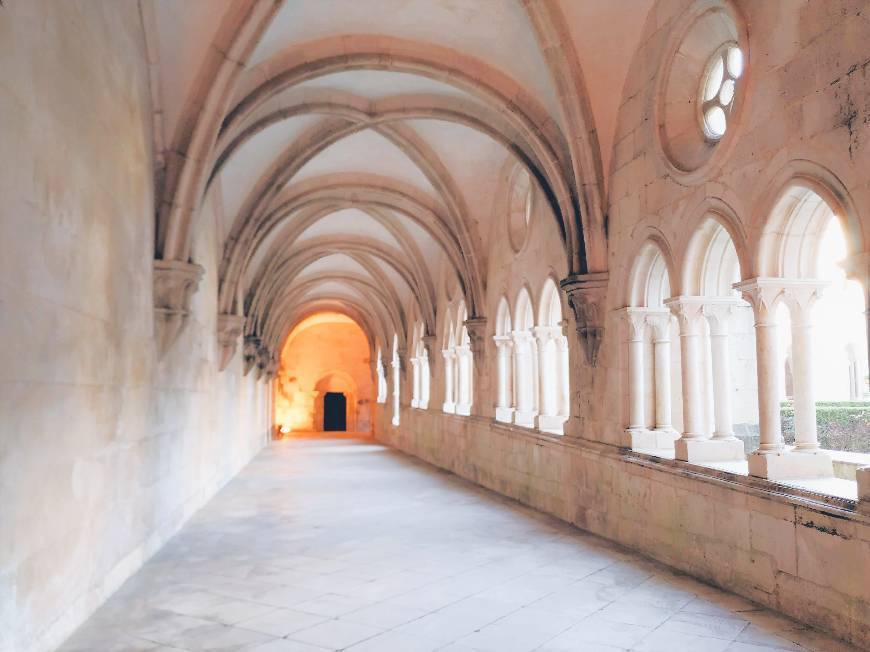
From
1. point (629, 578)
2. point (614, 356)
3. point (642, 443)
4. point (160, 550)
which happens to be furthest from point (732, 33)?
point (160, 550)

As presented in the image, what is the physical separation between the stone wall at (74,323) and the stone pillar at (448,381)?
7.38 m

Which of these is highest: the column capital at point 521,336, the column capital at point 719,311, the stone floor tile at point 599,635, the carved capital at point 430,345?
the carved capital at point 430,345

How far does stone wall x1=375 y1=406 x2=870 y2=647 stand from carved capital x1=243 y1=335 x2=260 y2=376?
21.8 feet

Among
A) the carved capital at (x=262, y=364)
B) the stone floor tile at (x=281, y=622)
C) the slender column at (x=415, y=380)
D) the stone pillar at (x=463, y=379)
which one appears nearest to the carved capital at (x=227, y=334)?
the stone pillar at (x=463, y=379)

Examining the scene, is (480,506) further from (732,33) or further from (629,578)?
(732,33)

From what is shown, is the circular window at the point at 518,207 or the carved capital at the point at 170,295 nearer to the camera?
the carved capital at the point at 170,295

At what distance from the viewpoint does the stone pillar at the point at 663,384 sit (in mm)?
5863

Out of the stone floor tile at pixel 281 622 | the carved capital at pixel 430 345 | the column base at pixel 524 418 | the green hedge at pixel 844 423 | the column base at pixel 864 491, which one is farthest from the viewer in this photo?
the carved capital at pixel 430 345

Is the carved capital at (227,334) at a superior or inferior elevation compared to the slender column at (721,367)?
superior

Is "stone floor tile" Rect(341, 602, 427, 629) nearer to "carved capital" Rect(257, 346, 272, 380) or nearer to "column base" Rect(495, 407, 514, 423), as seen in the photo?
"column base" Rect(495, 407, 514, 423)

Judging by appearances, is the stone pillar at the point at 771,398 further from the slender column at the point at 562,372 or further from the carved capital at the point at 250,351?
the carved capital at the point at 250,351

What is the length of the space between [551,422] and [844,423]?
3.01 meters

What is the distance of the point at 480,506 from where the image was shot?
8.05 meters

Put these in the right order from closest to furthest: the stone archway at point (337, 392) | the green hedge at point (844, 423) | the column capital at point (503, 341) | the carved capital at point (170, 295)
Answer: the carved capital at point (170, 295), the green hedge at point (844, 423), the column capital at point (503, 341), the stone archway at point (337, 392)
